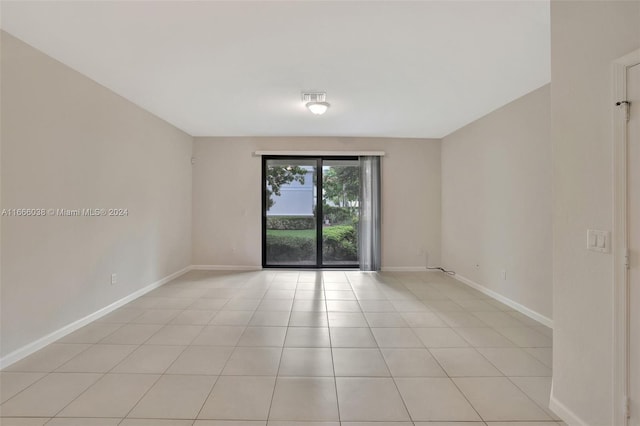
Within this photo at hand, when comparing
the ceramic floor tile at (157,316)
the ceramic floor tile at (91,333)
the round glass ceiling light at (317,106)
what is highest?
the round glass ceiling light at (317,106)

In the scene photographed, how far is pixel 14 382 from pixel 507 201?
5023mm

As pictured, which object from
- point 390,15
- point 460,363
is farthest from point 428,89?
point 460,363

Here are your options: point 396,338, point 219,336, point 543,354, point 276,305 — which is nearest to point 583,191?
point 543,354

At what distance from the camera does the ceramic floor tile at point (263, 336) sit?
2586 mm

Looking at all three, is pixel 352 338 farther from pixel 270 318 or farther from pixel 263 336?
pixel 270 318

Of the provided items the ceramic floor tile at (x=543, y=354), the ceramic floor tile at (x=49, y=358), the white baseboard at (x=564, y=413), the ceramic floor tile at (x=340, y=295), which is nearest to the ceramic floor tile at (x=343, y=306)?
the ceramic floor tile at (x=340, y=295)

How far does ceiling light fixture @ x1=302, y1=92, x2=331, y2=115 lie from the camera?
10.6 ft

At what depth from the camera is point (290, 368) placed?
2197 millimetres

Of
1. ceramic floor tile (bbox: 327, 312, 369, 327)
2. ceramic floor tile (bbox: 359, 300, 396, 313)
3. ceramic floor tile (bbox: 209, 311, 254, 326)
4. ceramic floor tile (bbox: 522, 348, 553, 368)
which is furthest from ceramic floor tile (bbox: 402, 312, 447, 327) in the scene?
ceramic floor tile (bbox: 209, 311, 254, 326)

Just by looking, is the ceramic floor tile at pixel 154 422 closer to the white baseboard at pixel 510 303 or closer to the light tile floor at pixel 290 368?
the light tile floor at pixel 290 368

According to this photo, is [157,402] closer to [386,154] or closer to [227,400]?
[227,400]

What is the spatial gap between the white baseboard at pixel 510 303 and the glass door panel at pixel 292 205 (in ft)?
8.78

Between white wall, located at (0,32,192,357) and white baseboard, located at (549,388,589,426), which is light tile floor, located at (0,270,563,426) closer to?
white baseboard, located at (549,388,589,426)

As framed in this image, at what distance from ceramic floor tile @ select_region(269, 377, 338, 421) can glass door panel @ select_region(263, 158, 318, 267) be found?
3.52 m
